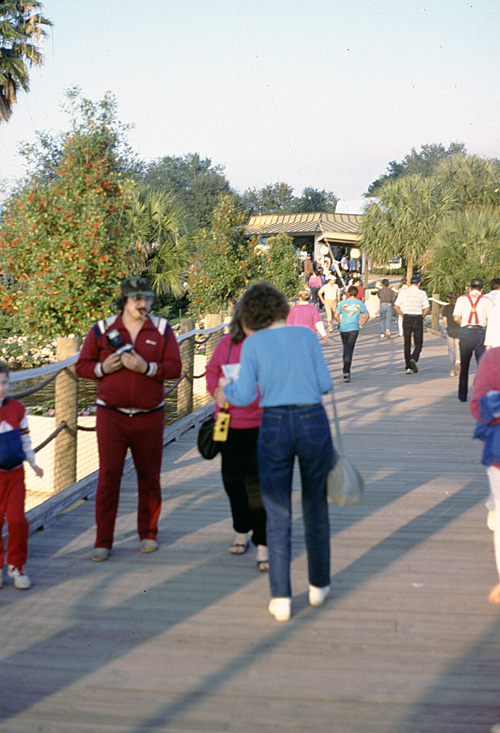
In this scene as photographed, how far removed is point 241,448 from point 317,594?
97 cm

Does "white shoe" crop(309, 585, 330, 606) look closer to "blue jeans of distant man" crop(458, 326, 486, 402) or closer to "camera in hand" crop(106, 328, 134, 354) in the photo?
"camera in hand" crop(106, 328, 134, 354)

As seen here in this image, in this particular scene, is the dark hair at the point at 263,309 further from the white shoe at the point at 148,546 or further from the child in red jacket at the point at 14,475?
the white shoe at the point at 148,546

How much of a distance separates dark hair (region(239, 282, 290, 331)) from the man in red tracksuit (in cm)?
96

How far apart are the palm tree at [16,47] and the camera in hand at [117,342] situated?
22.7 metres

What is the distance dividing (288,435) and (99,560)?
1.76 metres

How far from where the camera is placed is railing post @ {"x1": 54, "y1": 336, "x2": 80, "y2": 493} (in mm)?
6188

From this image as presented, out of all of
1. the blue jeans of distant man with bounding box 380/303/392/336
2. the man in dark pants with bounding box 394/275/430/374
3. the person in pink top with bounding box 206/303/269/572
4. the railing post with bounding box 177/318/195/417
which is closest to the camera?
the person in pink top with bounding box 206/303/269/572

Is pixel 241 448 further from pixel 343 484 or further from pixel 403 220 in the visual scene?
pixel 403 220

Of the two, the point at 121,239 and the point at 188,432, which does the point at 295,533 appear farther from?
the point at 121,239

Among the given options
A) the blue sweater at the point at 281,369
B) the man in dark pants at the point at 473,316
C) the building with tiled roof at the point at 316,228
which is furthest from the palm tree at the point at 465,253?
the blue sweater at the point at 281,369

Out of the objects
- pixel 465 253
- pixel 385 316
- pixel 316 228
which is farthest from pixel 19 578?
pixel 316 228

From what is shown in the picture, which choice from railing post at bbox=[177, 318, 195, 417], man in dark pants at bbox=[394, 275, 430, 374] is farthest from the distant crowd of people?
man in dark pants at bbox=[394, 275, 430, 374]

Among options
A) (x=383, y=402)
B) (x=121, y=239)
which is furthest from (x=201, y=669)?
(x=121, y=239)

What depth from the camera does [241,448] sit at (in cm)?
474
